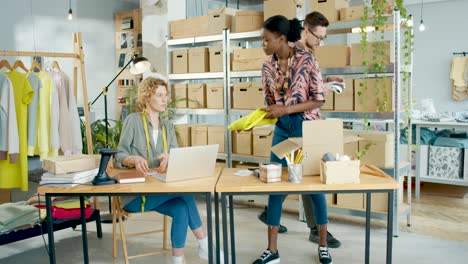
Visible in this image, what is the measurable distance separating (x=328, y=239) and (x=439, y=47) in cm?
655

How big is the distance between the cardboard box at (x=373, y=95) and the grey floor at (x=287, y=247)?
3.50 ft

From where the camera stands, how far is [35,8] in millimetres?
7121

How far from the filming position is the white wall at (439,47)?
8.71m

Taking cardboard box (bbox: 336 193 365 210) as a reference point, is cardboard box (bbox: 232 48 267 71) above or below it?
above

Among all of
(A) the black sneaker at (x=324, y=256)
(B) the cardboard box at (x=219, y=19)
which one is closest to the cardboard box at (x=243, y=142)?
(B) the cardboard box at (x=219, y=19)

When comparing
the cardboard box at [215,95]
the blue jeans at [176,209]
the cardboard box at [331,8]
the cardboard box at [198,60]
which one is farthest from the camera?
the cardboard box at [198,60]

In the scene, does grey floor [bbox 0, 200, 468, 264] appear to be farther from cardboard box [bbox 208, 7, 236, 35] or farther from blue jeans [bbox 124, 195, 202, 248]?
cardboard box [bbox 208, 7, 236, 35]

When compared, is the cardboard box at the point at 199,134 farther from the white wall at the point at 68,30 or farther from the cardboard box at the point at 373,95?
the white wall at the point at 68,30

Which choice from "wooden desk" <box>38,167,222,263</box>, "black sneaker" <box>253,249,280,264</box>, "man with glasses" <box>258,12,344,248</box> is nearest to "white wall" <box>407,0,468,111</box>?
"man with glasses" <box>258,12,344,248</box>

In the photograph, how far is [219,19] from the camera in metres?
5.02

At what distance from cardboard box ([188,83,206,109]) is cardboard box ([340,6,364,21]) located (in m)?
1.71

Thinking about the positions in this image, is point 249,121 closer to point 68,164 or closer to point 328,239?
point 68,164

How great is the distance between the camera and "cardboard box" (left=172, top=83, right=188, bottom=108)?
5.32m

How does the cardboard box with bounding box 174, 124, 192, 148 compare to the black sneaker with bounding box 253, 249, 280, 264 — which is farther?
the cardboard box with bounding box 174, 124, 192, 148
